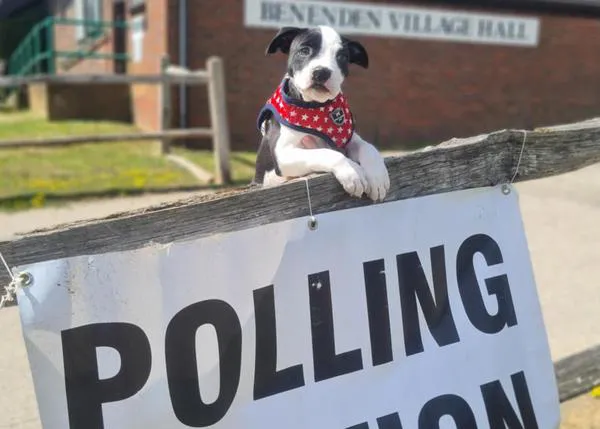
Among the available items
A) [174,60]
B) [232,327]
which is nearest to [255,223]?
[232,327]

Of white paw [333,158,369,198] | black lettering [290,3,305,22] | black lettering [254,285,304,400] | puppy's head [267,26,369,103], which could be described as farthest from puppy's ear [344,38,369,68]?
black lettering [290,3,305,22]

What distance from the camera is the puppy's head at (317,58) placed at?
220 centimetres

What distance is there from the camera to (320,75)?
2.18 meters

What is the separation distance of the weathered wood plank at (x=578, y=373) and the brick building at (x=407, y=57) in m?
8.80

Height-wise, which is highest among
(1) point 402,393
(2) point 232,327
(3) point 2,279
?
(3) point 2,279

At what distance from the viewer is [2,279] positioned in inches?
64.9

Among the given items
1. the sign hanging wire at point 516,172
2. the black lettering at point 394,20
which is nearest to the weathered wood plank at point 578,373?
the sign hanging wire at point 516,172

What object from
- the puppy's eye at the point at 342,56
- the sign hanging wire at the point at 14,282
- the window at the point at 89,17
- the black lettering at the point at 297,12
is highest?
the window at the point at 89,17

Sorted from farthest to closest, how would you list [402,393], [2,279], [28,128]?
[28,128] < [402,393] < [2,279]

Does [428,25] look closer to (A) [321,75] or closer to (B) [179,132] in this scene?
(B) [179,132]

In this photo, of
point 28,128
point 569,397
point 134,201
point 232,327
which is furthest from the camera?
point 28,128

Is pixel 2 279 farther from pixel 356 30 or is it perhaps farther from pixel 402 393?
pixel 356 30

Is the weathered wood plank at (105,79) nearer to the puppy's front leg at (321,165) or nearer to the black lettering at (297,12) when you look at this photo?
the black lettering at (297,12)

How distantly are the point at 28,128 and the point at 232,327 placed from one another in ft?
38.1
